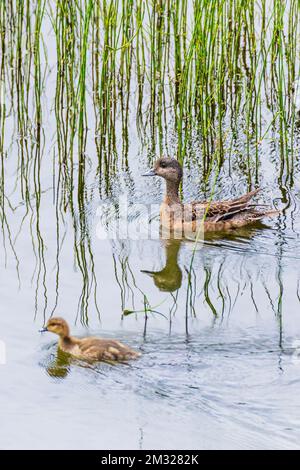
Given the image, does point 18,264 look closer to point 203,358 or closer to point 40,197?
point 40,197

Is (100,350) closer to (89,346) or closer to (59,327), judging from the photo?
(89,346)

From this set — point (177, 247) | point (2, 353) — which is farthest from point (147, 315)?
point (177, 247)

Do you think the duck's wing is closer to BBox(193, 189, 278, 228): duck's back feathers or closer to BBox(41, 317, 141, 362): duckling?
BBox(193, 189, 278, 228): duck's back feathers

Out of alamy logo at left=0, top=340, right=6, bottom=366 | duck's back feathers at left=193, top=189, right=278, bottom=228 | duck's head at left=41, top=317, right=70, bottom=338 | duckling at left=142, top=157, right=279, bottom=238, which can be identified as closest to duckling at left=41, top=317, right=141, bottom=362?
duck's head at left=41, top=317, right=70, bottom=338

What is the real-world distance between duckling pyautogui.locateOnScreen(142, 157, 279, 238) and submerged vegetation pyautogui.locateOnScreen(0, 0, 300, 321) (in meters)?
0.28

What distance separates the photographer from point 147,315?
280 inches

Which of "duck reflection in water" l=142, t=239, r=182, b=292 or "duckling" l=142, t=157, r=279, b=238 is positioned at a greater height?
"duckling" l=142, t=157, r=279, b=238

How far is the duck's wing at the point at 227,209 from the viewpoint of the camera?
29.2ft

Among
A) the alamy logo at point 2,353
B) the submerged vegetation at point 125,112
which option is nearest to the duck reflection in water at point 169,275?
the submerged vegetation at point 125,112

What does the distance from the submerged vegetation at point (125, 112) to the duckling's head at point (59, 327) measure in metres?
1.12

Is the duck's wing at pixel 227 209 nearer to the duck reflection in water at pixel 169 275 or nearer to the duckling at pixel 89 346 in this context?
the duck reflection in water at pixel 169 275

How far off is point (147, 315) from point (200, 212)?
82.1 inches

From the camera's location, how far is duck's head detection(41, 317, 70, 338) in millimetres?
6734
